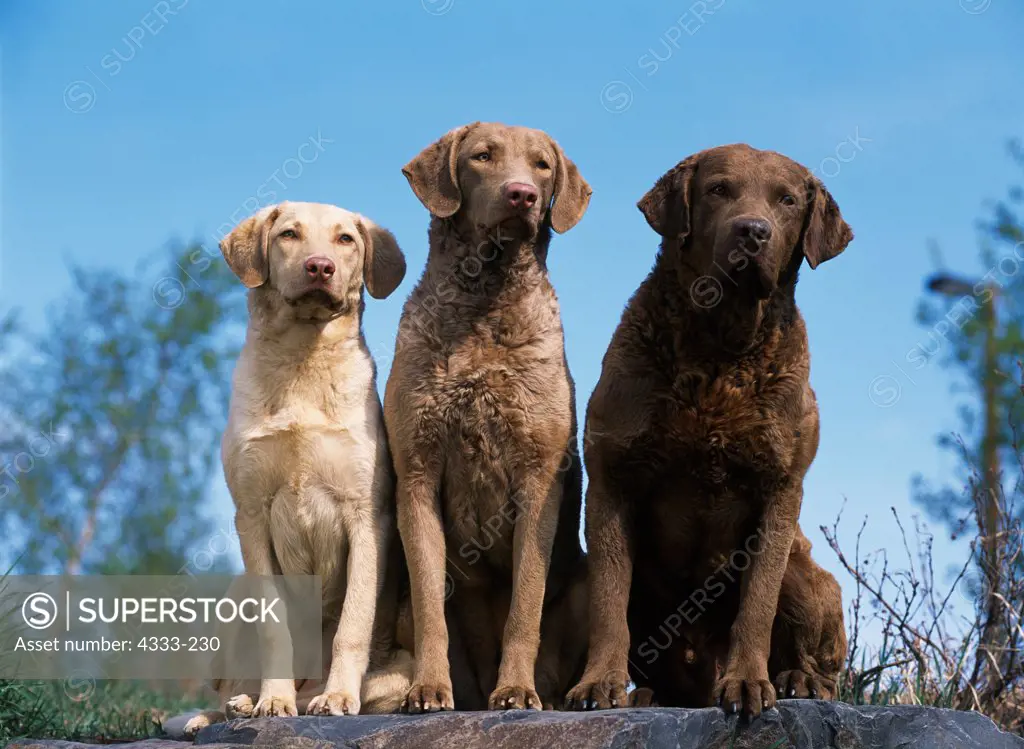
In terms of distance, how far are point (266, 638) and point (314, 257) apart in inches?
66.0

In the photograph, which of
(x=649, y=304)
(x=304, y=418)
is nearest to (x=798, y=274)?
(x=649, y=304)

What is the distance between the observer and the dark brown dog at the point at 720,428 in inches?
182

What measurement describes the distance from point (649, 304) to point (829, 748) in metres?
1.95

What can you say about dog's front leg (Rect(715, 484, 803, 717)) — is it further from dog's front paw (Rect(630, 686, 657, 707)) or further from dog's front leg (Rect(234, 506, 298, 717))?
dog's front leg (Rect(234, 506, 298, 717))

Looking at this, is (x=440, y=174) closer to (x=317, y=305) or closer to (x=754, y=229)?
(x=317, y=305)

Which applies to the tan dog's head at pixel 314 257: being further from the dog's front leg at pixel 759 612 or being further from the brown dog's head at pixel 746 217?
the dog's front leg at pixel 759 612

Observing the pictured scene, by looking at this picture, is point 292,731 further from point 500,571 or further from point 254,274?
point 254,274

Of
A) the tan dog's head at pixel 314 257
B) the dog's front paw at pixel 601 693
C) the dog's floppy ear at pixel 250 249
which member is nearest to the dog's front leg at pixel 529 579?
the dog's front paw at pixel 601 693

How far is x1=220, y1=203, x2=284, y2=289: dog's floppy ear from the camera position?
5.28m

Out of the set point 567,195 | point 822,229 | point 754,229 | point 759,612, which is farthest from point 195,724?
point 822,229

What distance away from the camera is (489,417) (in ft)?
16.3

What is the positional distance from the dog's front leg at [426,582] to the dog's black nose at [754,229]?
169cm

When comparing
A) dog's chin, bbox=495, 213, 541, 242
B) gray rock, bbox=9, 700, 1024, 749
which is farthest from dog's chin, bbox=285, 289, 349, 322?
gray rock, bbox=9, 700, 1024, 749

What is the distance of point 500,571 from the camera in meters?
5.23
